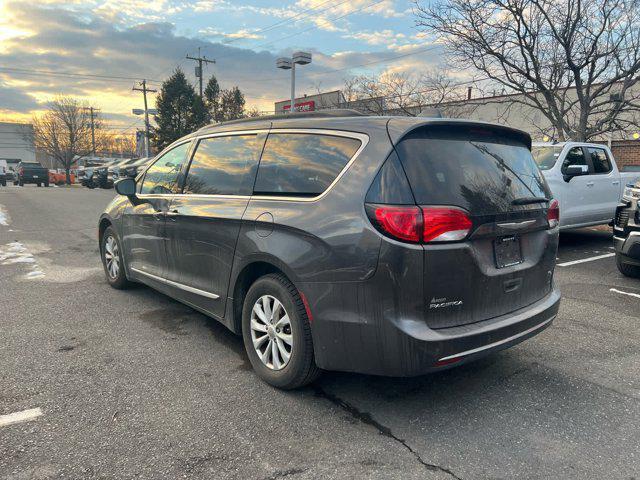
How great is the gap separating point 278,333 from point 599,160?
786cm

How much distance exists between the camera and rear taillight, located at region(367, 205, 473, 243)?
8.35 ft

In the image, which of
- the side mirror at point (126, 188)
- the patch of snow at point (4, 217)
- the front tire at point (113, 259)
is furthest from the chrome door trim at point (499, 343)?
the patch of snow at point (4, 217)

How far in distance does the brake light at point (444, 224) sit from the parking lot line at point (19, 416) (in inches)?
98.4

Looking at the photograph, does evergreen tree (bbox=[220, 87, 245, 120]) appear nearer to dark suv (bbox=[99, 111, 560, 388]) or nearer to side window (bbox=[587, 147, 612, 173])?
side window (bbox=[587, 147, 612, 173])

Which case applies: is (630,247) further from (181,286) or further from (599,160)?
(181,286)

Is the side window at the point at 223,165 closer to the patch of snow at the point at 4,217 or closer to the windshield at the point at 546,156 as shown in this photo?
the windshield at the point at 546,156

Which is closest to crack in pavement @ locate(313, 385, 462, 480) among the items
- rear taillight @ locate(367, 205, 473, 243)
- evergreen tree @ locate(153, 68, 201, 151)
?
rear taillight @ locate(367, 205, 473, 243)

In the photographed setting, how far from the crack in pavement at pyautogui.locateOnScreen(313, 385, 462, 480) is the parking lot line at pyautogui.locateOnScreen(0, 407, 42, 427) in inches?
67.0

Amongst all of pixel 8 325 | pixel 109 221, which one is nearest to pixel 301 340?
pixel 8 325

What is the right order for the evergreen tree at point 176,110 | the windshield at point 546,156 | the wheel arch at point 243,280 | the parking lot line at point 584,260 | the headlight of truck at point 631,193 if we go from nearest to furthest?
the wheel arch at point 243,280
the headlight of truck at point 631,193
the parking lot line at point 584,260
the windshield at point 546,156
the evergreen tree at point 176,110

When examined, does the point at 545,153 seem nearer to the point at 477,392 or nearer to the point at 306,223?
the point at 477,392

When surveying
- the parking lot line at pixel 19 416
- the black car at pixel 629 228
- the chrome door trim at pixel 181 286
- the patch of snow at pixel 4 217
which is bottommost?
the parking lot line at pixel 19 416

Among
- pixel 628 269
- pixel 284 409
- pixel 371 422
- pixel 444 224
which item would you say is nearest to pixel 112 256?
pixel 284 409

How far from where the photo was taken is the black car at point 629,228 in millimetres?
5519
